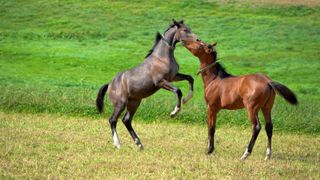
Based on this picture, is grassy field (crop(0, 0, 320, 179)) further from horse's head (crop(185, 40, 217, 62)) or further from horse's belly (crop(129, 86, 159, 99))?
horse's head (crop(185, 40, 217, 62))

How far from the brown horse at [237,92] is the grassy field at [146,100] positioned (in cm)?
72

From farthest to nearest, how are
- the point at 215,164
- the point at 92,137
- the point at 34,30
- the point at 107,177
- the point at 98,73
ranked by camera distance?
the point at 34,30, the point at 98,73, the point at 92,137, the point at 215,164, the point at 107,177

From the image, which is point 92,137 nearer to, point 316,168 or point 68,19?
point 316,168

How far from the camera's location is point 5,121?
1814 centimetres

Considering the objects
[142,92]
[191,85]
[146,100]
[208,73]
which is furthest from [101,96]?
[146,100]

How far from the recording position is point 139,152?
1417 cm

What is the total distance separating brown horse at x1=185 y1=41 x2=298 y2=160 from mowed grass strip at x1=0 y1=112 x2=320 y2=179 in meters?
0.72

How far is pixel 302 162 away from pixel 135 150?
361 cm

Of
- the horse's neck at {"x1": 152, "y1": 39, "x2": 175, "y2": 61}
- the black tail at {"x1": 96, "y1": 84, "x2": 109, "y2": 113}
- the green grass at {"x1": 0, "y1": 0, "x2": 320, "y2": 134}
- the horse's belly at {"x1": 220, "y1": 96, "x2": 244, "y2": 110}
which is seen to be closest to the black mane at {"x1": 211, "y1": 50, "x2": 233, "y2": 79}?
the horse's belly at {"x1": 220, "y1": 96, "x2": 244, "y2": 110}

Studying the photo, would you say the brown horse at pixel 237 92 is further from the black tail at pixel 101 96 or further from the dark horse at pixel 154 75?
the black tail at pixel 101 96

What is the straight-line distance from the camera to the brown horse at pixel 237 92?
13.6 meters

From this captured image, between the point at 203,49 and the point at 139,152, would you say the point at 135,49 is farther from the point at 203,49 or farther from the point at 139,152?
the point at 139,152

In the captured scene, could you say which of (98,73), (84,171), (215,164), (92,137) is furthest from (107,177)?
(98,73)

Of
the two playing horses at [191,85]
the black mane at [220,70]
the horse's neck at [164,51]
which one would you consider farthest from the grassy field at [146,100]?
the horse's neck at [164,51]
